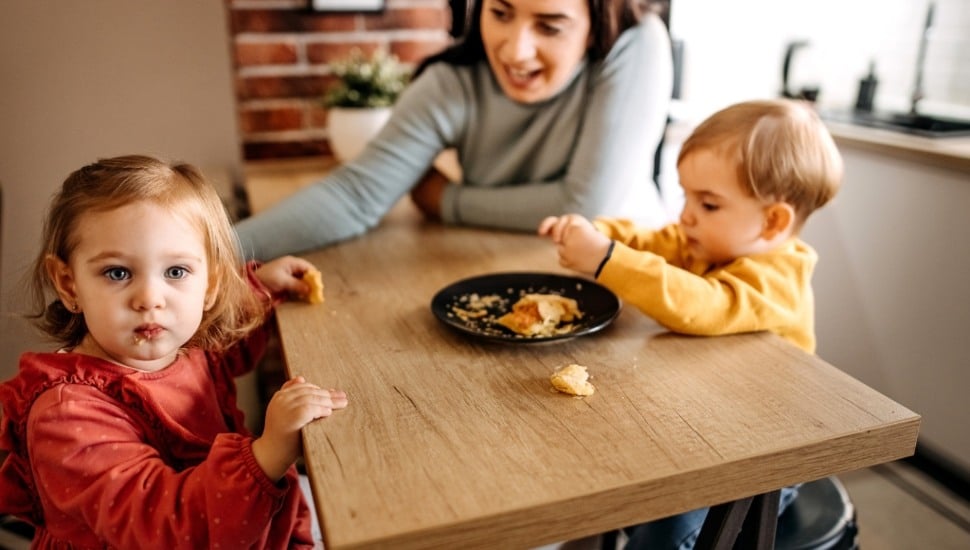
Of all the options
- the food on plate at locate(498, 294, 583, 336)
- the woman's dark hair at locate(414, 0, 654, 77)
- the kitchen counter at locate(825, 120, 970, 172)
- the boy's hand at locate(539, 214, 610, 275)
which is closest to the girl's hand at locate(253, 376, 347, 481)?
the food on plate at locate(498, 294, 583, 336)

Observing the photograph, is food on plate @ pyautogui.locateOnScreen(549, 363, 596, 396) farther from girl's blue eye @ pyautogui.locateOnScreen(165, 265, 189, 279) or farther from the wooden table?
girl's blue eye @ pyautogui.locateOnScreen(165, 265, 189, 279)

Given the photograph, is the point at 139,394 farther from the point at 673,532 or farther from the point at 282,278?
the point at 673,532

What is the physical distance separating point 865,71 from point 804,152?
1.66 meters

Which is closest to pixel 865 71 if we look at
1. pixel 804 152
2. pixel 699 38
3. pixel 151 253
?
pixel 699 38

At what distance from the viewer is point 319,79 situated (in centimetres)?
228

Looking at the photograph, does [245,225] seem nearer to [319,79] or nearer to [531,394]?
[531,394]

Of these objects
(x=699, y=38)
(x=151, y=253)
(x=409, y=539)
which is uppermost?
(x=699, y=38)

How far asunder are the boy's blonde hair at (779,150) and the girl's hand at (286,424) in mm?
652

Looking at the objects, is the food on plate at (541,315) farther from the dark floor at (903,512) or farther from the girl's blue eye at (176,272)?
the dark floor at (903,512)

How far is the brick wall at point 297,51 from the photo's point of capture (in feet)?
7.10

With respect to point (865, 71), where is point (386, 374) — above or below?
below

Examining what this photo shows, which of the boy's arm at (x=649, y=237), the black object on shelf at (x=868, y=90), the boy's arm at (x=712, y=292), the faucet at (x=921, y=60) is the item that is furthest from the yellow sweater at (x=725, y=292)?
the black object on shelf at (x=868, y=90)

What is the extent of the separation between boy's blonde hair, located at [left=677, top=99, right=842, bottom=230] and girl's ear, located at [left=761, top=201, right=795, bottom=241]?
1 cm

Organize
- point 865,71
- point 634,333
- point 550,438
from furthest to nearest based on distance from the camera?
point 865,71 < point 634,333 < point 550,438
